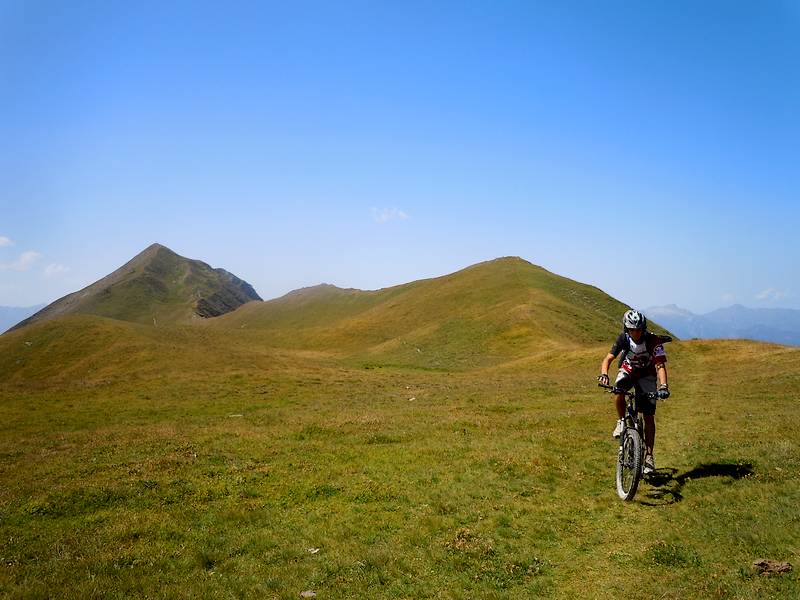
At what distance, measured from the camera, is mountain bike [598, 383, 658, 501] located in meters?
11.8

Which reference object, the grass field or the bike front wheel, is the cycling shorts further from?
the grass field

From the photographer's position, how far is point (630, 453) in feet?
40.0

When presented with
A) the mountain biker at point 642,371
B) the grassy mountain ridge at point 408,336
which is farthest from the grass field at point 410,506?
the grassy mountain ridge at point 408,336

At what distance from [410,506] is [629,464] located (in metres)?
5.87

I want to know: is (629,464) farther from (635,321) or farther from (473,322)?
(473,322)

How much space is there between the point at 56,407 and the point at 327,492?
113 ft

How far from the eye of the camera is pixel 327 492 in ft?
47.3

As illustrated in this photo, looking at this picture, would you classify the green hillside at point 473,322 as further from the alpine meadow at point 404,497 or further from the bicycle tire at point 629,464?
the bicycle tire at point 629,464

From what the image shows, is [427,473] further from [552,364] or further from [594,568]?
[552,364]

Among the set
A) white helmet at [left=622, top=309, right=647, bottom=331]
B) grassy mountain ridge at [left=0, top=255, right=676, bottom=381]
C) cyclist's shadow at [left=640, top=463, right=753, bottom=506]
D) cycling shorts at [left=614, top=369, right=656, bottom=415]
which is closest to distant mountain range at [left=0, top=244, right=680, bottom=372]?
grassy mountain ridge at [left=0, top=255, right=676, bottom=381]

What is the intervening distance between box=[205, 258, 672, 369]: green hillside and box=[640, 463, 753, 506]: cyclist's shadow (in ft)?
173

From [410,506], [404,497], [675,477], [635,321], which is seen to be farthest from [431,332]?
[635,321]

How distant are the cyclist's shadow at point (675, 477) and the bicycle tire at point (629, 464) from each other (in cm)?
45

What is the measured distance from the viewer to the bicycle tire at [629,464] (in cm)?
1177
